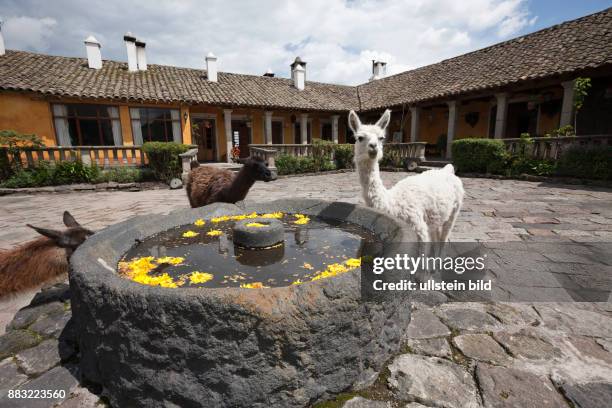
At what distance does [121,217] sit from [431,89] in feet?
54.0

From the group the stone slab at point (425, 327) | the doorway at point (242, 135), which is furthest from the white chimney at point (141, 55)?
the stone slab at point (425, 327)

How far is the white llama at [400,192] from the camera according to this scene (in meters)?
3.02

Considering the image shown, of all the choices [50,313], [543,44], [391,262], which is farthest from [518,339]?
[543,44]

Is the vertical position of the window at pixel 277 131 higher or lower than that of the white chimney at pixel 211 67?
lower

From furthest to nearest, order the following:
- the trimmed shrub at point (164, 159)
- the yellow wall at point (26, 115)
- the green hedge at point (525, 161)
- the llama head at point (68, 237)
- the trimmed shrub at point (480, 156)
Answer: the yellow wall at point (26, 115)
the trimmed shrub at point (164, 159)
the trimmed shrub at point (480, 156)
the green hedge at point (525, 161)
the llama head at point (68, 237)

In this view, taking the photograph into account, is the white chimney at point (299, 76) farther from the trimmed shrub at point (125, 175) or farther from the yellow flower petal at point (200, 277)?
the yellow flower petal at point (200, 277)

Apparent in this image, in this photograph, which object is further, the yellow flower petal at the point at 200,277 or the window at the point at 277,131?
the window at the point at 277,131

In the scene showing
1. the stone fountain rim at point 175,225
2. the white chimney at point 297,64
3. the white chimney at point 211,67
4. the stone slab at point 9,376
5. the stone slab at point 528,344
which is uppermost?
the white chimney at point 297,64

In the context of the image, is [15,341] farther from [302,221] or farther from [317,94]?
[317,94]

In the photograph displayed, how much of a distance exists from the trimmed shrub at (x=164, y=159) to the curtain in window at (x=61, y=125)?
449 cm

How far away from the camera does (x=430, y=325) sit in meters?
2.55

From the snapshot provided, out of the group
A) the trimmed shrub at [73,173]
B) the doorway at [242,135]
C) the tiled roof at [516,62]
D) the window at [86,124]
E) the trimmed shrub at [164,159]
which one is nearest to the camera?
the trimmed shrub at [73,173]

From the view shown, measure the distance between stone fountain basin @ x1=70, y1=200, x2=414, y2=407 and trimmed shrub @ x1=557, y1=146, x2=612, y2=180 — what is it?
35.9ft

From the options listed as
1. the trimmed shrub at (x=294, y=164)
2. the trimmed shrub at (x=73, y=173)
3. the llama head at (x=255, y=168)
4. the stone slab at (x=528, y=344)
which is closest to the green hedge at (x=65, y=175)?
the trimmed shrub at (x=73, y=173)
